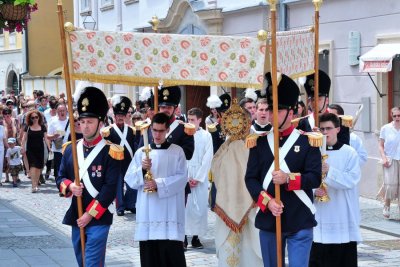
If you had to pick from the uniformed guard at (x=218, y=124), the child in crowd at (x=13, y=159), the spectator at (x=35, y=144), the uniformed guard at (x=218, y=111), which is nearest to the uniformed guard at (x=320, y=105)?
→ the uniformed guard at (x=218, y=124)

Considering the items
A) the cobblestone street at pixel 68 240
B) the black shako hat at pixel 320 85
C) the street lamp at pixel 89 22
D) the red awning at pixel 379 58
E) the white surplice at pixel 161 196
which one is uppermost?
the street lamp at pixel 89 22

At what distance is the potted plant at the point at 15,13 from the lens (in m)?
10.8

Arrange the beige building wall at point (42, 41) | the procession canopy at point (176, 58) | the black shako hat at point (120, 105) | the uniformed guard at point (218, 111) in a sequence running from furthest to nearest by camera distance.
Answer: the beige building wall at point (42, 41) → the black shako hat at point (120, 105) → the uniformed guard at point (218, 111) → the procession canopy at point (176, 58)

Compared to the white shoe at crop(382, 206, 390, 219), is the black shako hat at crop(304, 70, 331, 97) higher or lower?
higher

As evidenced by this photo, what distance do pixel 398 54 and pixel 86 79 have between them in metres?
8.27

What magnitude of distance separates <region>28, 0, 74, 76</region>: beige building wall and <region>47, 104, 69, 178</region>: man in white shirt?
80.3 feet

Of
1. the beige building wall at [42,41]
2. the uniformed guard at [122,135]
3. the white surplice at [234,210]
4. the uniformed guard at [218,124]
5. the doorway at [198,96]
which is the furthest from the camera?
the beige building wall at [42,41]

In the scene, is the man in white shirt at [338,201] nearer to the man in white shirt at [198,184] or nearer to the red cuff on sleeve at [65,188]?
the red cuff on sleeve at [65,188]

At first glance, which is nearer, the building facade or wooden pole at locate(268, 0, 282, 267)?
wooden pole at locate(268, 0, 282, 267)

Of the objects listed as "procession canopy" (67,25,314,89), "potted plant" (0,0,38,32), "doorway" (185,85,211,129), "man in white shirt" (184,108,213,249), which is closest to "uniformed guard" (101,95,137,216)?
"man in white shirt" (184,108,213,249)

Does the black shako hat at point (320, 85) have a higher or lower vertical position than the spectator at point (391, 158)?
higher

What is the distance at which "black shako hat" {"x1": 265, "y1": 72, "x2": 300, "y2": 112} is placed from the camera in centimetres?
704

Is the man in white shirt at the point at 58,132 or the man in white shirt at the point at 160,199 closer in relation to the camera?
the man in white shirt at the point at 160,199

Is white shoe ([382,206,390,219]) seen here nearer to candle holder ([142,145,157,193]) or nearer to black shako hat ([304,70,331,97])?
black shako hat ([304,70,331,97])
